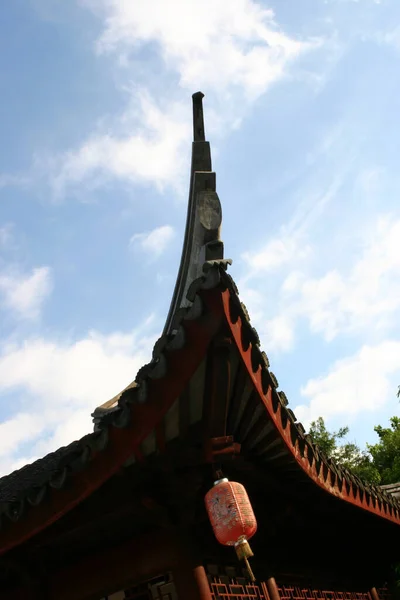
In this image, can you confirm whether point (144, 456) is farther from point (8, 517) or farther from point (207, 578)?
point (207, 578)

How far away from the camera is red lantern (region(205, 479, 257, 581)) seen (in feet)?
11.6

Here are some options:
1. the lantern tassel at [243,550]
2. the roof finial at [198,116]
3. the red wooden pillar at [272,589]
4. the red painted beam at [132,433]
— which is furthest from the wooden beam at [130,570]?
the roof finial at [198,116]

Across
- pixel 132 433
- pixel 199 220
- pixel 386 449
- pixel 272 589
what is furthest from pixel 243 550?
pixel 386 449

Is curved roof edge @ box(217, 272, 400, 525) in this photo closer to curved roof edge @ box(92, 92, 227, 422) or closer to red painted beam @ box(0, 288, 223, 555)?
red painted beam @ box(0, 288, 223, 555)

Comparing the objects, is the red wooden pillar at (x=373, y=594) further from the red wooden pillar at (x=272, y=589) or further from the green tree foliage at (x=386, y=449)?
the green tree foliage at (x=386, y=449)

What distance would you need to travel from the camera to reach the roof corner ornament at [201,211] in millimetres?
3636

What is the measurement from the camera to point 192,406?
361cm

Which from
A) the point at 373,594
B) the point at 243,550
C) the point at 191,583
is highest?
the point at 243,550

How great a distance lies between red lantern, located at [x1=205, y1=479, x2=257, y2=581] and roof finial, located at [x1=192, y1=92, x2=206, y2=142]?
9.14 ft

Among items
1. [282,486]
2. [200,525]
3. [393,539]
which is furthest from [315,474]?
[393,539]

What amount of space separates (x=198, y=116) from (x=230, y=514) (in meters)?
3.21

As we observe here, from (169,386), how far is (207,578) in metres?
1.87

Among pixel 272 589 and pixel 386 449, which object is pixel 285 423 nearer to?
pixel 272 589

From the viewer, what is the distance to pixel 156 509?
390 centimetres
